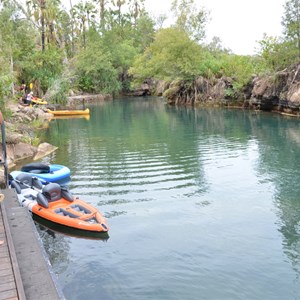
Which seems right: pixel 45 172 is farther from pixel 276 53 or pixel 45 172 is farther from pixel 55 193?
pixel 276 53

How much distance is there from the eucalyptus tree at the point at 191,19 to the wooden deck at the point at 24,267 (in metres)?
38.5

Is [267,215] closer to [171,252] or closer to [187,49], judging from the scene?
[171,252]

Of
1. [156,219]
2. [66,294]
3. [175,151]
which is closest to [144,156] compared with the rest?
[175,151]

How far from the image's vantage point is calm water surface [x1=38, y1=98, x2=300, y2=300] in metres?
6.89

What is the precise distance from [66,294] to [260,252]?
12.7 feet

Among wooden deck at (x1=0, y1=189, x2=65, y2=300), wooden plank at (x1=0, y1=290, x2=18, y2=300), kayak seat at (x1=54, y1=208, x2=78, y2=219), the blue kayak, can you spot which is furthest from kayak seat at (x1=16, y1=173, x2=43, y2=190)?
wooden plank at (x1=0, y1=290, x2=18, y2=300)

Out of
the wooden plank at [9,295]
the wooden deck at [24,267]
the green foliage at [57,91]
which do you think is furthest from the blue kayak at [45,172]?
the green foliage at [57,91]

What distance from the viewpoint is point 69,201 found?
991 cm

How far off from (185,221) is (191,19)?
124 ft

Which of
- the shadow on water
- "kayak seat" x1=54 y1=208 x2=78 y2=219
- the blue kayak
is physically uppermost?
the blue kayak

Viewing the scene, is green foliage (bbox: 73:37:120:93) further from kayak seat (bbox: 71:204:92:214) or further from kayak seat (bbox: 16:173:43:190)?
kayak seat (bbox: 71:204:92:214)

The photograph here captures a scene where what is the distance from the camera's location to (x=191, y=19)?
144 feet

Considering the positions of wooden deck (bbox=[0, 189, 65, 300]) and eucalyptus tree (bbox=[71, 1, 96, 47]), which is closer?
wooden deck (bbox=[0, 189, 65, 300])

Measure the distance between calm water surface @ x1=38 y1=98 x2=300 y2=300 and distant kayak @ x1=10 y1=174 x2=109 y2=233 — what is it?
337mm
